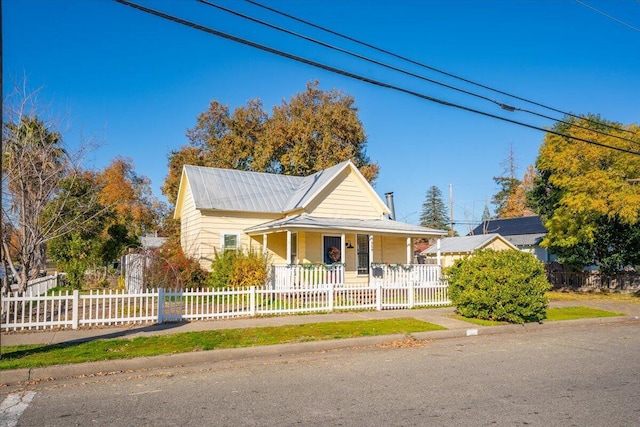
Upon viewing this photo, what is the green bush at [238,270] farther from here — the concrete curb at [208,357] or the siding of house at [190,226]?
the concrete curb at [208,357]

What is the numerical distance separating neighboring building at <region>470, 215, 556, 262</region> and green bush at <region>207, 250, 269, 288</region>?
1112 inches

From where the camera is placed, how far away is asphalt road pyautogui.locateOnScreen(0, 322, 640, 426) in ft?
17.8

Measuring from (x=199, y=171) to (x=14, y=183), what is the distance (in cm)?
1105

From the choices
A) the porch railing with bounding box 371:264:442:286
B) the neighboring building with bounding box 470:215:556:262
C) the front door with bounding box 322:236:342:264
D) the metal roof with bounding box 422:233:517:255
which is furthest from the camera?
the neighboring building with bounding box 470:215:556:262

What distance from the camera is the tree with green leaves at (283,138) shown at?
119 ft

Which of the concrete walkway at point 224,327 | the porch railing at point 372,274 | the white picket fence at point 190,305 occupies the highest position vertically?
the porch railing at point 372,274

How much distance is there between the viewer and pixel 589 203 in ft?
72.4

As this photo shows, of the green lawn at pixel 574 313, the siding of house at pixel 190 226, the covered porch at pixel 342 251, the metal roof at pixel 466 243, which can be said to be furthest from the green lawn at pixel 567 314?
the metal roof at pixel 466 243

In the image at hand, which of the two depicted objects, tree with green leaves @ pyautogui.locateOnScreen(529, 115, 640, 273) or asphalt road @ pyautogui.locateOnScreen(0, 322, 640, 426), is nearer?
asphalt road @ pyautogui.locateOnScreen(0, 322, 640, 426)

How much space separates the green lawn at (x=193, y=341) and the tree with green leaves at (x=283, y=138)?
24455 millimetres

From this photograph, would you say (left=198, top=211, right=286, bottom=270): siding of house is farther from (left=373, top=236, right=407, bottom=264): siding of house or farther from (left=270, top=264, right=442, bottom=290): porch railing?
→ (left=373, top=236, right=407, bottom=264): siding of house

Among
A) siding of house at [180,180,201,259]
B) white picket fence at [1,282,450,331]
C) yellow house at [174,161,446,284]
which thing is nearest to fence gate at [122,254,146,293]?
siding of house at [180,180,201,259]

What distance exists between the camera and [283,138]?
36.4 metres

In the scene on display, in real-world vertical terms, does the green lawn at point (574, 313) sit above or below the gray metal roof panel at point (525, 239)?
below
